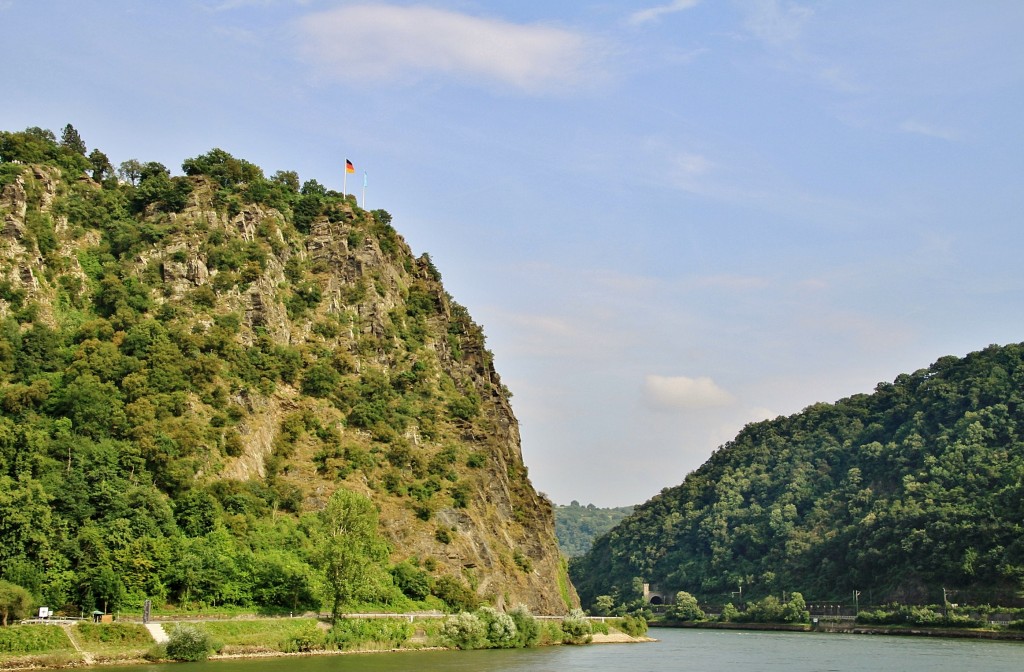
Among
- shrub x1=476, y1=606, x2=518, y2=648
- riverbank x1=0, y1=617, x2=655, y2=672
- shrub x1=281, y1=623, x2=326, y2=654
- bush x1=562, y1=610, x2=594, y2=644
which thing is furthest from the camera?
bush x1=562, y1=610, x2=594, y2=644

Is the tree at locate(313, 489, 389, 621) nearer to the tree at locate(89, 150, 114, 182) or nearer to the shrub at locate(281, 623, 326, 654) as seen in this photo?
the shrub at locate(281, 623, 326, 654)

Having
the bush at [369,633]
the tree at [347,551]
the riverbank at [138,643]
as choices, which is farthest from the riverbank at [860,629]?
the tree at [347,551]

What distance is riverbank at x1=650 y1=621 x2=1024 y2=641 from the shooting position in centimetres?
12475

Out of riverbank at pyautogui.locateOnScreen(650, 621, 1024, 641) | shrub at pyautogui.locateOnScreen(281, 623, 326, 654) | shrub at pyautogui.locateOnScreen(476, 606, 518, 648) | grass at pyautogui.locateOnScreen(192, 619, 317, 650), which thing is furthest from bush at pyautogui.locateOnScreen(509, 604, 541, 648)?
riverbank at pyautogui.locateOnScreen(650, 621, 1024, 641)

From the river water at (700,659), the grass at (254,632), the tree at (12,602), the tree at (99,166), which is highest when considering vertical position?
the tree at (99,166)

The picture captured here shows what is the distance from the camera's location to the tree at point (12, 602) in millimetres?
64188

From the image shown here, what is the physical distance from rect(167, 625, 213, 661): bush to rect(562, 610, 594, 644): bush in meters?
48.6

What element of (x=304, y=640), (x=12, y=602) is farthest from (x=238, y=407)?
(x=12, y=602)

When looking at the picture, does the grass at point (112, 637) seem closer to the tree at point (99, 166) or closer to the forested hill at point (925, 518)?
the tree at point (99, 166)

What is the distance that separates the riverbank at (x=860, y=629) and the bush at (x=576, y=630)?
49723 millimetres

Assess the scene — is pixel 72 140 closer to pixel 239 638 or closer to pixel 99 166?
pixel 99 166

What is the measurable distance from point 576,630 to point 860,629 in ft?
181

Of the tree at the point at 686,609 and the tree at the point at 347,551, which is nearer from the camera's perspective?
the tree at the point at 347,551

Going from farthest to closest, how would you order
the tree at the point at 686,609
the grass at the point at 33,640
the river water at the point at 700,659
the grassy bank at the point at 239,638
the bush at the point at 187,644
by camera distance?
1. the tree at the point at 686,609
2. the river water at the point at 700,659
3. the bush at the point at 187,644
4. the grassy bank at the point at 239,638
5. the grass at the point at 33,640
